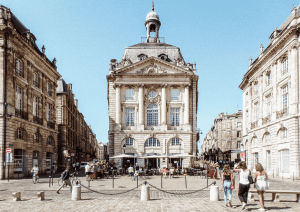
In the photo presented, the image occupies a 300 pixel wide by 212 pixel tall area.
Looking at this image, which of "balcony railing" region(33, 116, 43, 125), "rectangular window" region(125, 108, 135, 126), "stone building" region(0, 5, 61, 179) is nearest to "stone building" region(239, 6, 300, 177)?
"rectangular window" region(125, 108, 135, 126)

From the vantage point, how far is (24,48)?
107 ft

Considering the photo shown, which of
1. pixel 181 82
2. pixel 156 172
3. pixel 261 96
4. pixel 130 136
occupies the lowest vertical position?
pixel 156 172

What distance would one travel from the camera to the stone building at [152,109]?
1804 inches

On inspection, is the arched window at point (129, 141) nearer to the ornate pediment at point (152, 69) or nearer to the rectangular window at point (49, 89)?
the ornate pediment at point (152, 69)

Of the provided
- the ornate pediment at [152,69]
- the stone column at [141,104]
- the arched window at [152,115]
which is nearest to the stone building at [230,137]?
the arched window at [152,115]

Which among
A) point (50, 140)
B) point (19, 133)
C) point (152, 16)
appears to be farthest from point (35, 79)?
point (152, 16)

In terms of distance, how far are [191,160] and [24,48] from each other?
2600 cm

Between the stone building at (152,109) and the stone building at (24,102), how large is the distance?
8.85 metres

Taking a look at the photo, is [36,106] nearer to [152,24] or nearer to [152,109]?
[152,109]

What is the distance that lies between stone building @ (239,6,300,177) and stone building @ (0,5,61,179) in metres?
22.9

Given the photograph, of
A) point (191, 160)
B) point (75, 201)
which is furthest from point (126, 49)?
point (75, 201)

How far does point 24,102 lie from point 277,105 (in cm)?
2467

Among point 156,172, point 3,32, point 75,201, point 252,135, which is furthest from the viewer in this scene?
point 252,135

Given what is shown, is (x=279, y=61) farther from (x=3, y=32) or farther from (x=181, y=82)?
(x=3, y=32)
